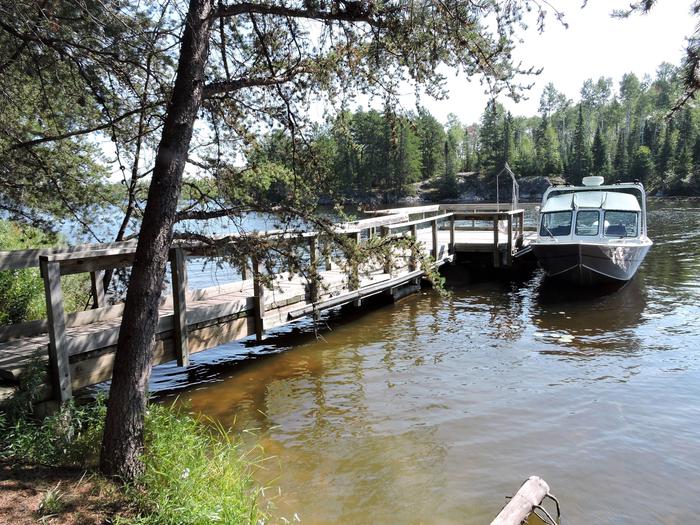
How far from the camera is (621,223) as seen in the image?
1497cm

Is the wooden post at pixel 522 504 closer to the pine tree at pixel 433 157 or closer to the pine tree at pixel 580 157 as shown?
the pine tree at pixel 580 157

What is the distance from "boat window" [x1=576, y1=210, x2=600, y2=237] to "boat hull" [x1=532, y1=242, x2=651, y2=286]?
43.1 inches

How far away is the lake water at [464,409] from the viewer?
4914 millimetres

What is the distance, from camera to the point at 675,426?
20.7 ft

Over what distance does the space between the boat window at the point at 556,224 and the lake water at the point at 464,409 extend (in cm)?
356

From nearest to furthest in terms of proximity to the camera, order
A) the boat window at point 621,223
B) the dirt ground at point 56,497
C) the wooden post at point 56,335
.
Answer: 1. the dirt ground at point 56,497
2. the wooden post at point 56,335
3. the boat window at point 621,223

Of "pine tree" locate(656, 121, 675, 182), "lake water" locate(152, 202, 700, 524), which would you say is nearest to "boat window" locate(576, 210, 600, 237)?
"lake water" locate(152, 202, 700, 524)

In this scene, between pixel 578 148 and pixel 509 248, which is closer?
pixel 509 248

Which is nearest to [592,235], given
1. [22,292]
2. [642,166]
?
[22,292]

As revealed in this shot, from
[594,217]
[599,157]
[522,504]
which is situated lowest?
[522,504]

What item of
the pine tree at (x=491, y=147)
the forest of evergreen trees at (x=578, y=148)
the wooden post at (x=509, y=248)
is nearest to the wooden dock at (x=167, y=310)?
the wooden post at (x=509, y=248)

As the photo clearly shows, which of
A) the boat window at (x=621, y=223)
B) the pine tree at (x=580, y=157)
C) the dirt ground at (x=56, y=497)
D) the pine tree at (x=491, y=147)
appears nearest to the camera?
the dirt ground at (x=56, y=497)

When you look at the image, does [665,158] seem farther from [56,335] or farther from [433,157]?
[56,335]

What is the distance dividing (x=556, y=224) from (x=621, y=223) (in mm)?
1720
